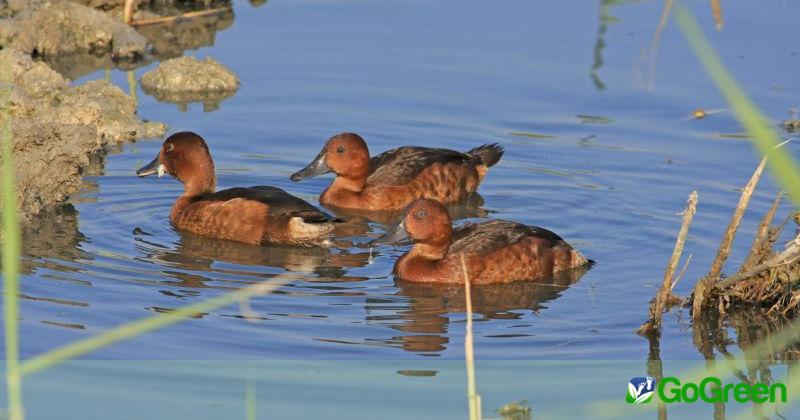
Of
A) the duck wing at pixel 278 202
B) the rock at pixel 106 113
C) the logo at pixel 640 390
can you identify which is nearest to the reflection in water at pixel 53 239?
the duck wing at pixel 278 202

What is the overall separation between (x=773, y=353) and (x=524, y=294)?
6.23 ft

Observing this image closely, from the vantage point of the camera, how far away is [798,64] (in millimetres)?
13188

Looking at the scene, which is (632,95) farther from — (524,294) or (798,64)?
(524,294)

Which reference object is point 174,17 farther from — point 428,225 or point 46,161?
point 428,225

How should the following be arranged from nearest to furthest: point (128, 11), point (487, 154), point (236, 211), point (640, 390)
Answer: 1. point (640, 390)
2. point (236, 211)
3. point (487, 154)
4. point (128, 11)

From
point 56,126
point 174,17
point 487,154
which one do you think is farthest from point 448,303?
point 174,17

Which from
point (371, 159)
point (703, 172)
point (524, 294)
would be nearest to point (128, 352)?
point (524, 294)

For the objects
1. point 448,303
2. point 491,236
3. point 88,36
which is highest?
point 88,36

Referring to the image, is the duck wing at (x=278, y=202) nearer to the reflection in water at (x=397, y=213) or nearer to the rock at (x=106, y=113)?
the reflection in water at (x=397, y=213)

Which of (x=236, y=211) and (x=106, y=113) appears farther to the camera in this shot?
(x=106, y=113)

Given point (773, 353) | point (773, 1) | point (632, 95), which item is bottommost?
point (773, 353)

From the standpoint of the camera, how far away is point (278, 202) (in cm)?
966

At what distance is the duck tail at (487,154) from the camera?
1115 centimetres

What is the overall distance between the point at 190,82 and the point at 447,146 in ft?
9.00
